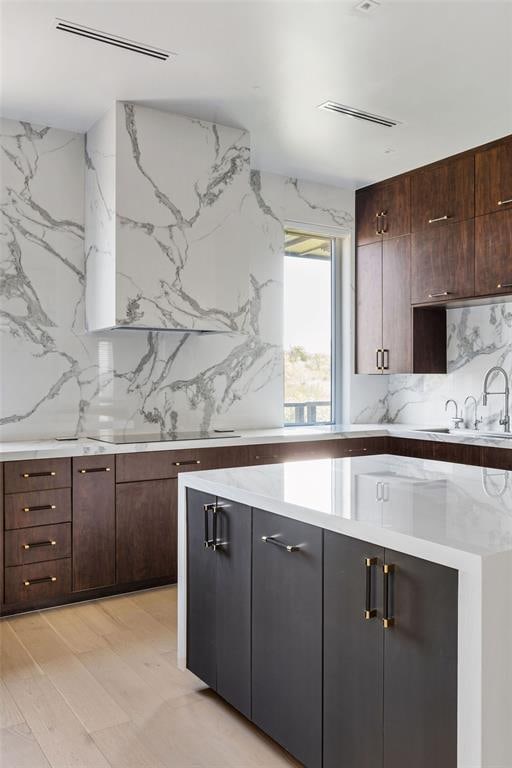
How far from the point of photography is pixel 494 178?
14.3ft

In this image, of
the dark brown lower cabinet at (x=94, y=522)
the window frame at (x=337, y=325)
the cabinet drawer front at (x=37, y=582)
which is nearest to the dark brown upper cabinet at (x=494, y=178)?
the window frame at (x=337, y=325)

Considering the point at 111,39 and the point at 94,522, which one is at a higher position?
the point at 111,39

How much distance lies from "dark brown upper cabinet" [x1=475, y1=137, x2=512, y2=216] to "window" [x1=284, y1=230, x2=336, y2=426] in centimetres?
144

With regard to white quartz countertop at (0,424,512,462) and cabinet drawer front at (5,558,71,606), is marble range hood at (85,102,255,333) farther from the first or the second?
cabinet drawer front at (5,558,71,606)

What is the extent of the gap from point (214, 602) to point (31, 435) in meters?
2.09

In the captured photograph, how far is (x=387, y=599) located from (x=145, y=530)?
7.92ft

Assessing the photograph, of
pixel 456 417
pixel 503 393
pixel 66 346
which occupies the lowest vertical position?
pixel 456 417

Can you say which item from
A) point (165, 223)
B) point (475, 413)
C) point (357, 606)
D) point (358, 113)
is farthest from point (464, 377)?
point (357, 606)

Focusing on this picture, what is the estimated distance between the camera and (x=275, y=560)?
2105 mm

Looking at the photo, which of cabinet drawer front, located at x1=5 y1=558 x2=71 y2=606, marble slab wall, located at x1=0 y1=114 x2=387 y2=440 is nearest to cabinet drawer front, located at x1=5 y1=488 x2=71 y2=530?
cabinet drawer front, located at x1=5 y1=558 x2=71 y2=606

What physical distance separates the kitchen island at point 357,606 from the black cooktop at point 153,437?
1336 millimetres

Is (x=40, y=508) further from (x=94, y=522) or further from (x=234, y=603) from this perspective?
(x=234, y=603)

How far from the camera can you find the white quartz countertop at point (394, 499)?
1.53 m

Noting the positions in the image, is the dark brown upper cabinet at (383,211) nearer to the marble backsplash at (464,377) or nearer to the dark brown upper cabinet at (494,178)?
the dark brown upper cabinet at (494,178)
